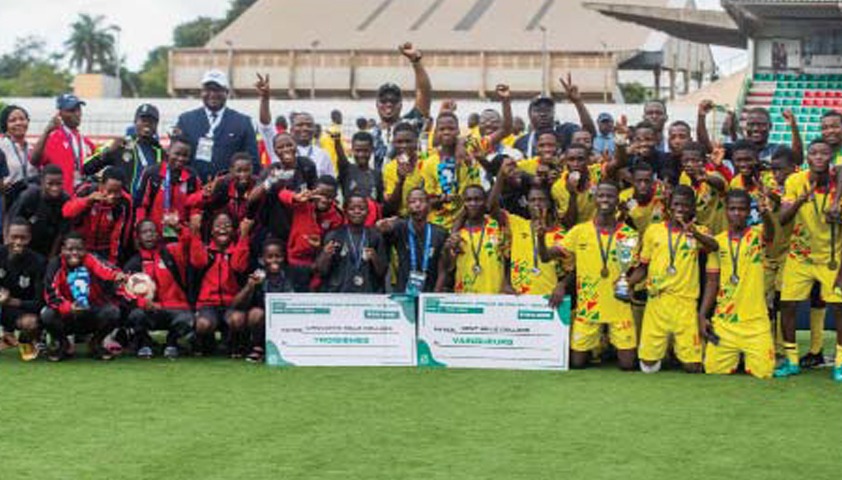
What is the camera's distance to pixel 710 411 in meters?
8.18

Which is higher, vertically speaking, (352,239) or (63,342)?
(352,239)

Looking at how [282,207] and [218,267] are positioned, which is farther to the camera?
[282,207]

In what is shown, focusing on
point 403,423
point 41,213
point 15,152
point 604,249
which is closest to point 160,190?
point 41,213

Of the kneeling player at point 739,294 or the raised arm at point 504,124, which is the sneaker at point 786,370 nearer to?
the kneeling player at point 739,294

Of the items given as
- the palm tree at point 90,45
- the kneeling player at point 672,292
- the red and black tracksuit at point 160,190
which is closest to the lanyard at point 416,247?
the kneeling player at point 672,292

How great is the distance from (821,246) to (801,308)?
3.70ft

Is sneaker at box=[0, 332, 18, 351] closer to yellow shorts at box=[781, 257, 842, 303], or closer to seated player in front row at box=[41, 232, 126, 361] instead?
seated player in front row at box=[41, 232, 126, 361]

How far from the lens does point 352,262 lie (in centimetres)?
1048

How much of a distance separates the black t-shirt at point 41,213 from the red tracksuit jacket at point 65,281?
1.53 ft

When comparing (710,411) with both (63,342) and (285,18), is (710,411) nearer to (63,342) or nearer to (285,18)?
(63,342)

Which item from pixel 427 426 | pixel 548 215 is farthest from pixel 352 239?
pixel 427 426

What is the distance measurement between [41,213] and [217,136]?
1.51 meters

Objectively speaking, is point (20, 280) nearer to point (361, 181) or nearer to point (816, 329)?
point (361, 181)

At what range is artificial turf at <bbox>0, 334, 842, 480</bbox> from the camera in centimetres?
656
